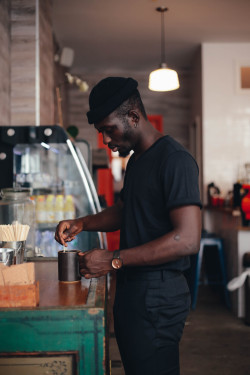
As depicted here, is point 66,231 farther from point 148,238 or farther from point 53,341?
point 53,341

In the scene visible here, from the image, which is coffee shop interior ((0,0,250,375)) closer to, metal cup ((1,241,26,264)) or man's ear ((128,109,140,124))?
metal cup ((1,241,26,264))

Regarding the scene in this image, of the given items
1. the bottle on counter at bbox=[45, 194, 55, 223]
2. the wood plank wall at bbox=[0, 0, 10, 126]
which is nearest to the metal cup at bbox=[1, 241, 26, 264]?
the bottle on counter at bbox=[45, 194, 55, 223]

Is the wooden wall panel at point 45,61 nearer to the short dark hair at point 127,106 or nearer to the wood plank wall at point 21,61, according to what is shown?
the wood plank wall at point 21,61

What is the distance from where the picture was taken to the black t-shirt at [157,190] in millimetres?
1316

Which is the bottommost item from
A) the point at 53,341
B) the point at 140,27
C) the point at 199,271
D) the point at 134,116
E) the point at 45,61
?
the point at 199,271

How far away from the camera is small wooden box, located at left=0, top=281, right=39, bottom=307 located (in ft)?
4.09

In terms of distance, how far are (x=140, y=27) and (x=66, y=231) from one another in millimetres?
4805

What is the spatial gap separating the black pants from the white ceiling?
14.2 feet

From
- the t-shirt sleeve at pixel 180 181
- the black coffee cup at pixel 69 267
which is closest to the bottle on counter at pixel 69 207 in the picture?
the black coffee cup at pixel 69 267

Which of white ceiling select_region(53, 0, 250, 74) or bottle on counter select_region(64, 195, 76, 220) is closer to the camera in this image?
bottle on counter select_region(64, 195, 76, 220)

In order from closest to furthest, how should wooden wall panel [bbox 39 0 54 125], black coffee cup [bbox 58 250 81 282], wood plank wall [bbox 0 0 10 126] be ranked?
black coffee cup [bbox 58 250 81 282]
wood plank wall [bbox 0 0 10 126]
wooden wall panel [bbox 39 0 54 125]

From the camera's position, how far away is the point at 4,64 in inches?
143

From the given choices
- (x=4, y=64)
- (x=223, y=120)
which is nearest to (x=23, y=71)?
(x=4, y=64)

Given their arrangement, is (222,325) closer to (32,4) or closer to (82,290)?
(82,290)
